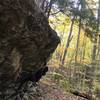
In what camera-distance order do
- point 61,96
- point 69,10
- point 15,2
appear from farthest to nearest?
point 69,10 → point 61,96 → point 15,2

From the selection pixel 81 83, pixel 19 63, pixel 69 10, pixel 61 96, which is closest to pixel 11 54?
pixel 19 63

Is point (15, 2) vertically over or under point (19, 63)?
over

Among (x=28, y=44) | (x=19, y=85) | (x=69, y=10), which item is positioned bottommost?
(x=19, y=85)

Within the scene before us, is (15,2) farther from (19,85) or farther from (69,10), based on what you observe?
(69,10)

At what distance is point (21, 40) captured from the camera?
23.2ft

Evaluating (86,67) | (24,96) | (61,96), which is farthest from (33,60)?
(86,67)

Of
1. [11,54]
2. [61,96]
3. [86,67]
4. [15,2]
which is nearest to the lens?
[15,2]

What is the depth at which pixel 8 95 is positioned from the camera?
804 cm

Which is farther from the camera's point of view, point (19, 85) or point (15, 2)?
point (19, 85)

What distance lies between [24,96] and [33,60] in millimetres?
1888

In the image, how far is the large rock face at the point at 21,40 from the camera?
639 cm

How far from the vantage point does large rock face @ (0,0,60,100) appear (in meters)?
6.39

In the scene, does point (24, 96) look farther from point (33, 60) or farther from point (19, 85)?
point (33, 60)

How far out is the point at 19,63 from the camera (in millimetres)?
7531
